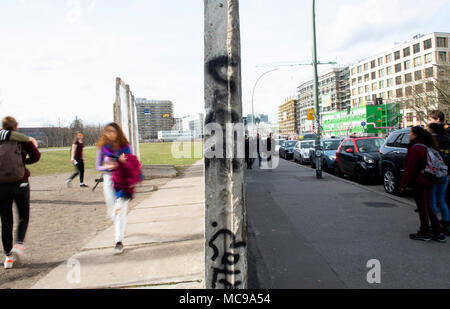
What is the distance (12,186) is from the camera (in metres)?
4.12

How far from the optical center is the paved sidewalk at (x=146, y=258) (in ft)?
11.6

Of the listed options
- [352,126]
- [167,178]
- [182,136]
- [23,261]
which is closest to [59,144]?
[182,136]

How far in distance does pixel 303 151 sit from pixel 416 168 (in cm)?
1533

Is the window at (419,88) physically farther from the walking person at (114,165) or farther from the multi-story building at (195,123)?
the walking person at (114,165)

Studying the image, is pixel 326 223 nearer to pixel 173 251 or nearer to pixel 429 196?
pixel 429 196

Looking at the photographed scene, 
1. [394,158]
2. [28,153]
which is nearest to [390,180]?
[394,158]

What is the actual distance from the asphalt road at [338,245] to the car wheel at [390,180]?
0.35m

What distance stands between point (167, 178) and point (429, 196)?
35.4ft

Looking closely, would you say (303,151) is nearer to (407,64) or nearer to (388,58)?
(407,64)

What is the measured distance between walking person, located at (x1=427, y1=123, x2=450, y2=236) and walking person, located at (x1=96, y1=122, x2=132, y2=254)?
4.55 meters

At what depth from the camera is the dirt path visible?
4.09 meters

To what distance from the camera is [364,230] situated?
18.0 feet

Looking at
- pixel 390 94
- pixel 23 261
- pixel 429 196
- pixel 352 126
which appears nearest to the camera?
pixel 23 261
